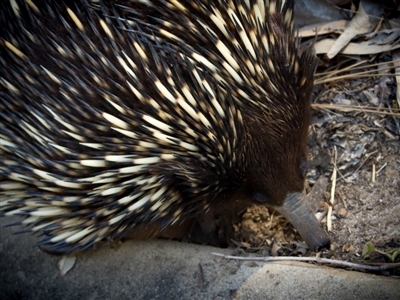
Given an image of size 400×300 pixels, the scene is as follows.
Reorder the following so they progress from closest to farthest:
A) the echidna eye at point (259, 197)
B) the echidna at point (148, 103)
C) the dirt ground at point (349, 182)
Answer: the echidna at point (148, 103), the echidna eye at point (259, 197), the dirt ground at point (349, 182)

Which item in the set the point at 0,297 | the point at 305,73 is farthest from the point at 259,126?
the point at 0,297

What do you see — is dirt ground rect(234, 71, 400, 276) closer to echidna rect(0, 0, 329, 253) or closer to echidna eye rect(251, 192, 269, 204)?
echidna eye rect(251, 192, 269, 204)

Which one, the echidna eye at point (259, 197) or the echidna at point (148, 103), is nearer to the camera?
the echidna at point (148, 103)

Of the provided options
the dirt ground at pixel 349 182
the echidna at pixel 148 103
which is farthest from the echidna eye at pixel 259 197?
the dirt ground at pixel 349 182

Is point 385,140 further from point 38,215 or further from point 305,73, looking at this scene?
point 38,215

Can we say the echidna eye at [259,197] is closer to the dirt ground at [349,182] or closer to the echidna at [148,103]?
the echidna at [148,103]
